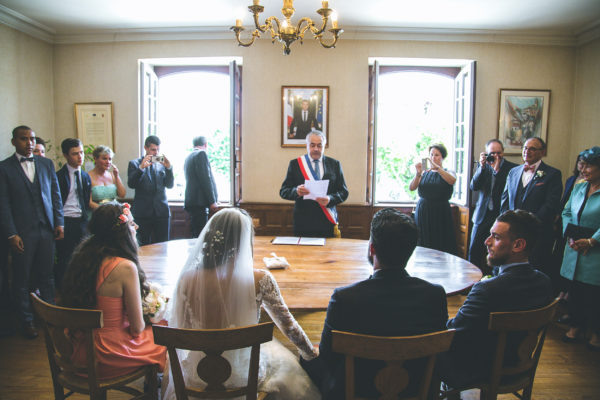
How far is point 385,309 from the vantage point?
1182 mm

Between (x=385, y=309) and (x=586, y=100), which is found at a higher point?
(x=586, y=100)

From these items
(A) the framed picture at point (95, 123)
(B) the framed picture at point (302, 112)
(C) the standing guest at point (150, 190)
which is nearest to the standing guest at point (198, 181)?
(C) the standing guest at point (150, 190)

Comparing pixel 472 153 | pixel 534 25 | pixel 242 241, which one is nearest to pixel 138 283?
pixel 242 241

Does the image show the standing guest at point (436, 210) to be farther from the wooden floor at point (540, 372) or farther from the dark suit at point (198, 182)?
the dark suit at point (198, 182)

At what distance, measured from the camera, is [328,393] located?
135 cm

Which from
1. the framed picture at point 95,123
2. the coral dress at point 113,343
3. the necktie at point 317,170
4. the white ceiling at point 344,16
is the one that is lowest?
the coral dress at point 113,343

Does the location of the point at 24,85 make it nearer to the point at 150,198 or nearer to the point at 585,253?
the point at 150,198

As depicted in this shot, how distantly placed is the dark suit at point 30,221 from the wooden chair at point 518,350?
3113 mm

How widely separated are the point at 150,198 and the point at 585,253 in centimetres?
404

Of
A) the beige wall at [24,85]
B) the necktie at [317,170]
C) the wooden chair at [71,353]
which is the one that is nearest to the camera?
the wooden chair at [71,353]

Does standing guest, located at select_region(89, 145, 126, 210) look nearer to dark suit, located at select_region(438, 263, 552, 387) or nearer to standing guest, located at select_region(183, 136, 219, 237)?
standing guest, located at select_region(183, 136, 219, 237)

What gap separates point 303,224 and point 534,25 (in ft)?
12.8

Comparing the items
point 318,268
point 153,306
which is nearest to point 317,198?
point 318,268

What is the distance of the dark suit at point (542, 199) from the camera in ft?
11.5
